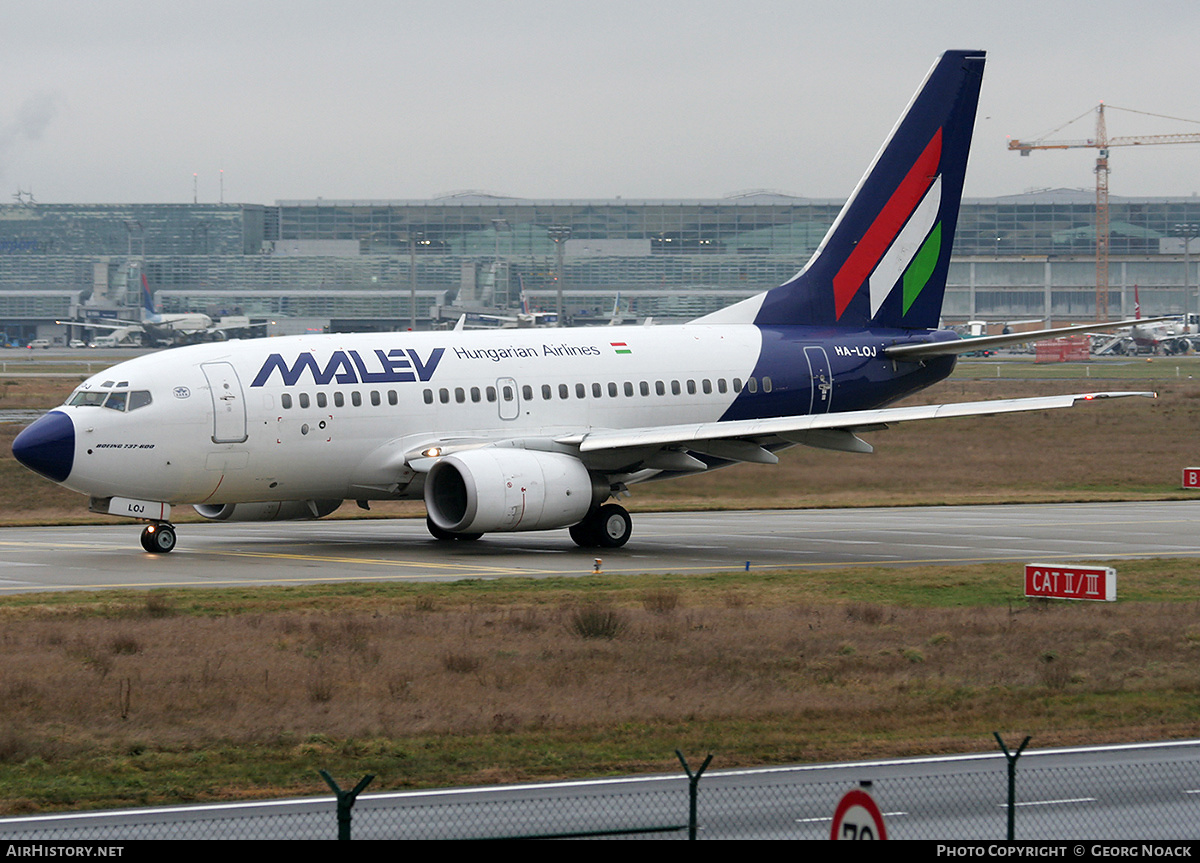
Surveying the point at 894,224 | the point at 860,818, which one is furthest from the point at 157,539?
the point at 860,818

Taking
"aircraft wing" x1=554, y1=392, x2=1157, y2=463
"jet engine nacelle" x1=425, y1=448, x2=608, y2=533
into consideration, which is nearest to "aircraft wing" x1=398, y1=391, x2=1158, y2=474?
"aircraft wing" x1=554, y1=392, x2=1157, y2=463

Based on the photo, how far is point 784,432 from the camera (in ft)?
123

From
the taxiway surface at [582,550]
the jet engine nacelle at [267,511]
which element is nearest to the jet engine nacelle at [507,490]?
the taxiway surface at [582,550]

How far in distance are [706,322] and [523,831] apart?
3244 centimetres

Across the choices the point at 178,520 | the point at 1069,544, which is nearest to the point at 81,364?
the point at 178,520

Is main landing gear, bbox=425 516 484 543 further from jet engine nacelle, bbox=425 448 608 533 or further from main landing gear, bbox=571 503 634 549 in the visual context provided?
main landing gear, bbox=571 503 634 549

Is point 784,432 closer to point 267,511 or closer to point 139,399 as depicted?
point 267,511

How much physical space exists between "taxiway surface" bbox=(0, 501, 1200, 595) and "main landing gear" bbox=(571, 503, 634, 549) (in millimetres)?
380

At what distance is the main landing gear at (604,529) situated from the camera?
39.5m

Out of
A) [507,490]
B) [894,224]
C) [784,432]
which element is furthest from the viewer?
[894,224]

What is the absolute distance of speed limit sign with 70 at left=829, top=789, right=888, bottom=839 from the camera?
32.0ft

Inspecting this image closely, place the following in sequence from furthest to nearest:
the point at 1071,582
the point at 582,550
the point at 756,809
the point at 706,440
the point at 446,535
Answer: the point at 446,535
the point at 582,550
the point at 706,440
the point at 1071,582
the point at 756,809

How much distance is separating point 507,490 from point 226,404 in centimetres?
671

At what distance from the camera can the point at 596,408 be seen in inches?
1615
